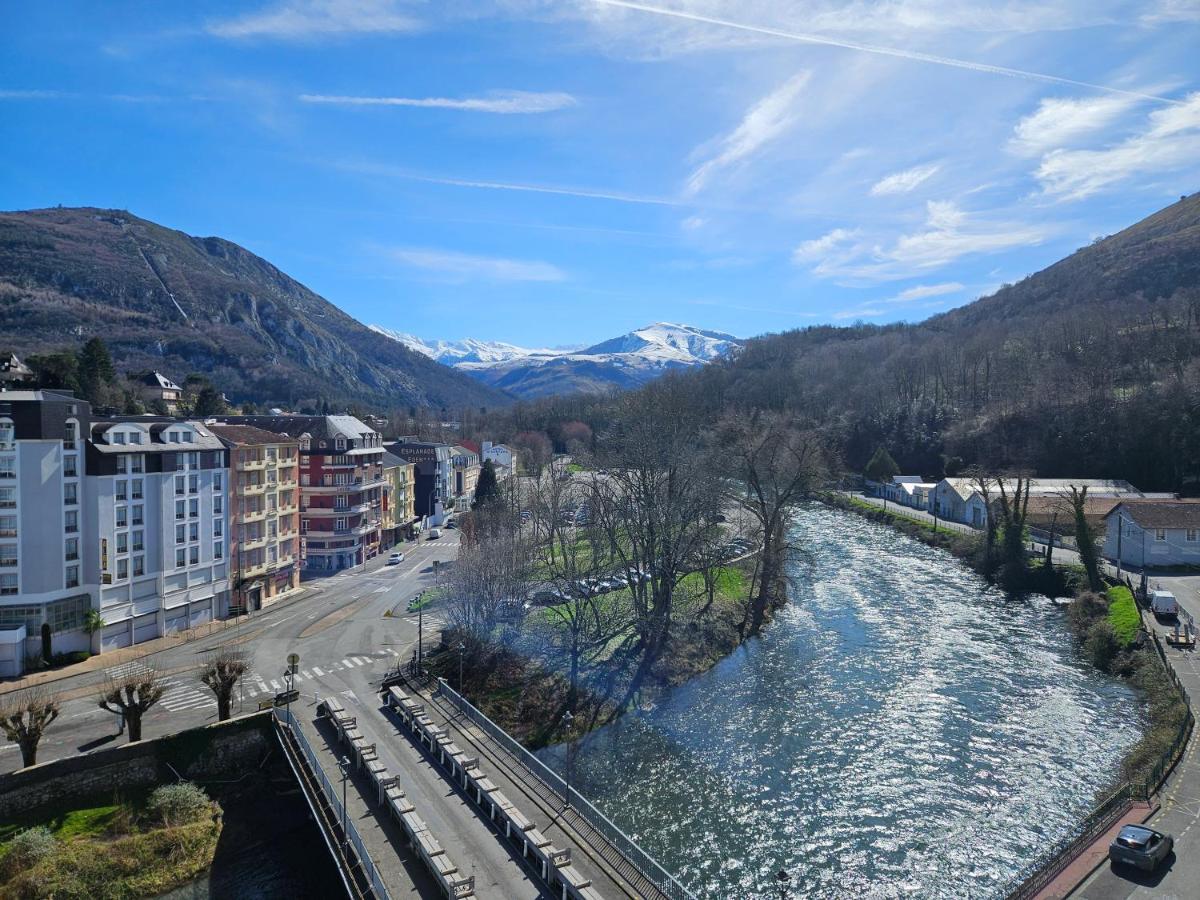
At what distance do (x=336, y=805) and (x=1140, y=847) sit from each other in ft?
72.8

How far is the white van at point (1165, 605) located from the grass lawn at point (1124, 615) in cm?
95

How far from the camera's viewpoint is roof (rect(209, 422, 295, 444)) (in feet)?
151

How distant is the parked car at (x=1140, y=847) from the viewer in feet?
59.9

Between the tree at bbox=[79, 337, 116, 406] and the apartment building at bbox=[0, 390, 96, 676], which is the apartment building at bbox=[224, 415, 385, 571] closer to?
the apartment building at bbox=[0, 390, 96, 676]

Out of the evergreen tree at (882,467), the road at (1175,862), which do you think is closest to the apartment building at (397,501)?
the road at (1175,862)

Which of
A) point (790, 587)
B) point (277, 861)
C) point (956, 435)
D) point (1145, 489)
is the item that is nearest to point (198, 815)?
point (277, 861)

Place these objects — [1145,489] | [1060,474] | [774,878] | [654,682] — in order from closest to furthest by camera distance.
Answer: [774,878] < [654,682] < [1145,489] < [1060,474]

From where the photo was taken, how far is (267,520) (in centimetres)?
4819

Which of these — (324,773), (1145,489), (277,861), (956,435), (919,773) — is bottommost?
(277,861)

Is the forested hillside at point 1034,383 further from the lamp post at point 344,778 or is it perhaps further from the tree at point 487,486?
the lamp post at point 344,778

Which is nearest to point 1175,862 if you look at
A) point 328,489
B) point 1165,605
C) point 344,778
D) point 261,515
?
point 344,778

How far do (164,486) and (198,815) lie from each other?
20.4m

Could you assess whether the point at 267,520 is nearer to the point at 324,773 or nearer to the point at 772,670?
the point at 324,773

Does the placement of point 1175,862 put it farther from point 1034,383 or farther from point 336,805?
point 1034,383
